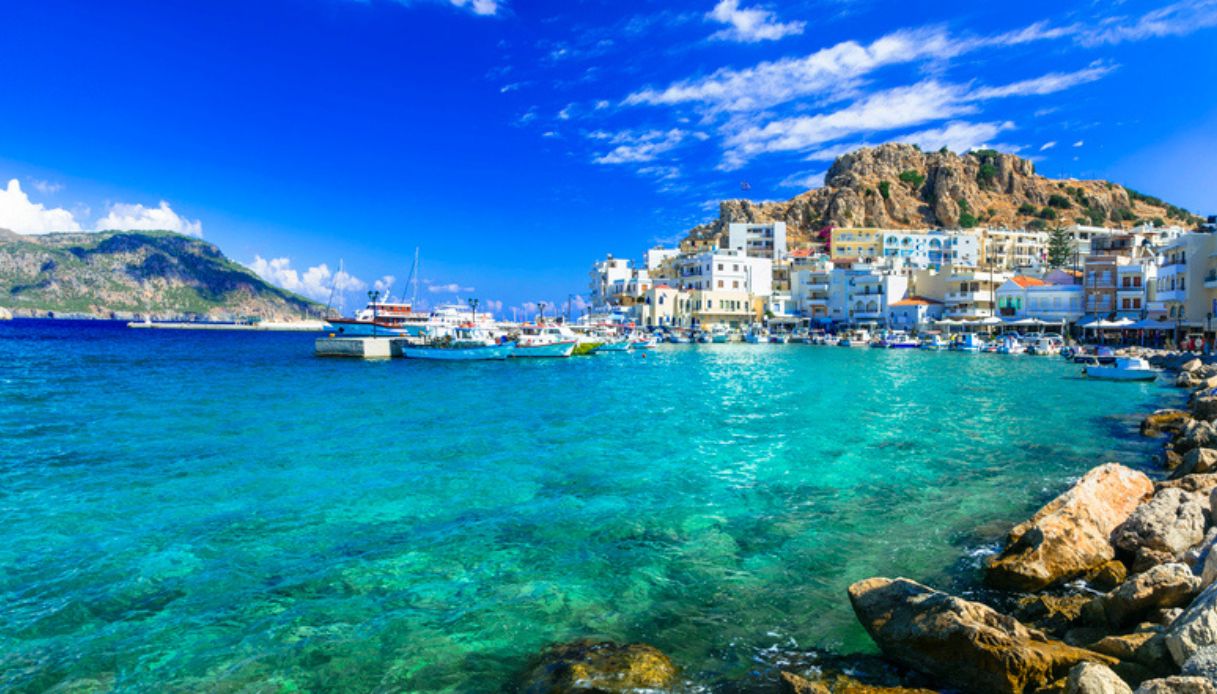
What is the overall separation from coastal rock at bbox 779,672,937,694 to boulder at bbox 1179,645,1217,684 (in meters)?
1.81

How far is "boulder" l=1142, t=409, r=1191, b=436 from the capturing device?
63.7ft

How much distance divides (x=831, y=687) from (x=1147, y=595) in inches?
133

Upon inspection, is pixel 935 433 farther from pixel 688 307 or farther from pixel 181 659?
pixel 688 307

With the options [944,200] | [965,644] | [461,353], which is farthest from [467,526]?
[944,200]

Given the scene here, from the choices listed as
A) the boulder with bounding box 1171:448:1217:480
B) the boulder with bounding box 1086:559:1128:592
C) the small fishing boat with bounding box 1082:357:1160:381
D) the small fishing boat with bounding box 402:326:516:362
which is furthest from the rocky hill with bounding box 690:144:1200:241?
the boulder with bounding box 1086:559:1128:592

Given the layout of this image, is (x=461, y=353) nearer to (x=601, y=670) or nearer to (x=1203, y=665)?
(x=601, y=670)

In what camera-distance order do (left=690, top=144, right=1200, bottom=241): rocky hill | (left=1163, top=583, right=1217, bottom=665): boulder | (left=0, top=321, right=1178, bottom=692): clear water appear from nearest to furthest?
(left=1163, top=583, right=1217, bottom=665): boulder < (left=0, top=321, right=1178, bottom=692): clear water < (left=690, top=144, right=1200, bottom=241): rocky hill

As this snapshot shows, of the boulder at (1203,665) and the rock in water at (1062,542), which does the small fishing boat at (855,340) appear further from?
the boulder at (1203,665)

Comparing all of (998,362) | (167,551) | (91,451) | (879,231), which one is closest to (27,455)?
(91,451)

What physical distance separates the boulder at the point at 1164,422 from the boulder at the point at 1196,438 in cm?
369

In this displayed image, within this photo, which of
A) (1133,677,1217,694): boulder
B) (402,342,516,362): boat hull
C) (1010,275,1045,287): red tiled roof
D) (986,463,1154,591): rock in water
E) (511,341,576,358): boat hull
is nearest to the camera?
(1133,677,1217,694): boulder

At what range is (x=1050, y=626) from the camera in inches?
265

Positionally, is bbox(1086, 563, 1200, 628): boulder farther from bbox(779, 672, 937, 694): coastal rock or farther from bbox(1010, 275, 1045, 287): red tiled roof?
bbox(1010, 275, 1045, 287): red tiled roof

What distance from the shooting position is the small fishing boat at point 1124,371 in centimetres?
3588
